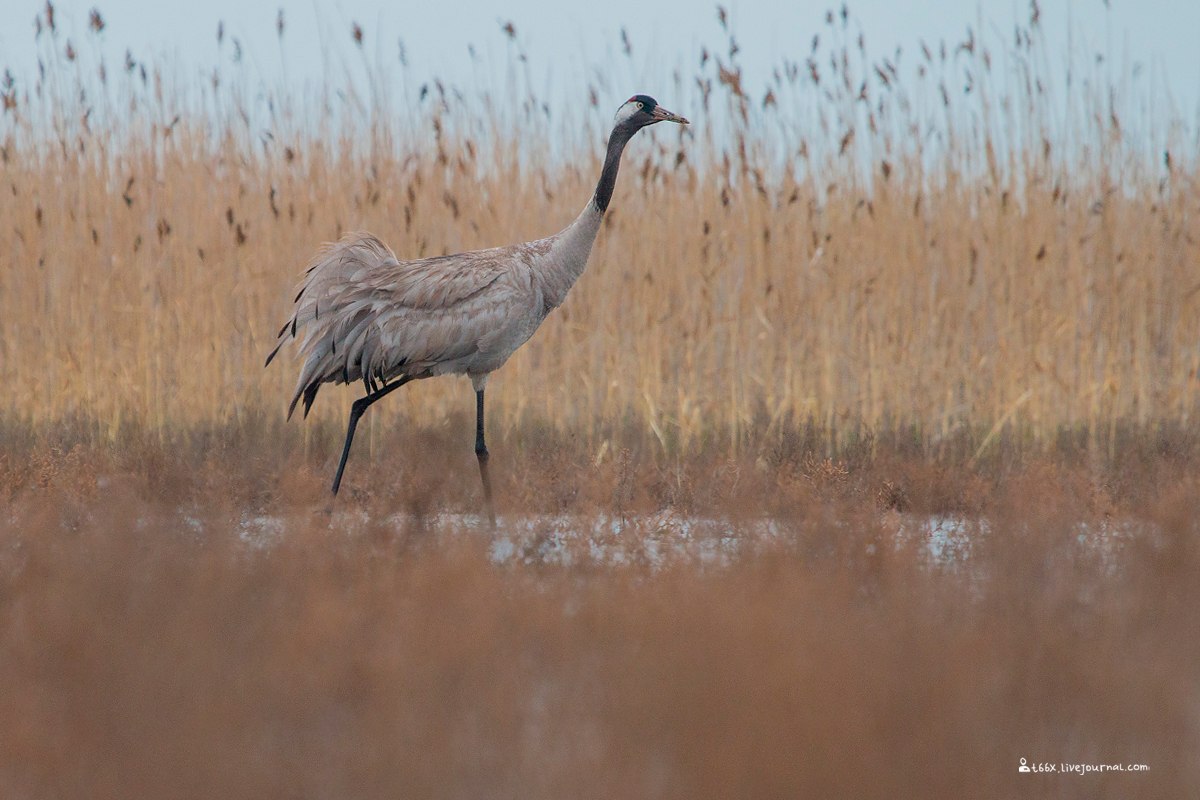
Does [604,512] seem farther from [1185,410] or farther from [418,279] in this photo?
[1185,410]

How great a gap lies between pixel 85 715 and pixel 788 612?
1686mm

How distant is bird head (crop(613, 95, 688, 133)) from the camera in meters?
6.74

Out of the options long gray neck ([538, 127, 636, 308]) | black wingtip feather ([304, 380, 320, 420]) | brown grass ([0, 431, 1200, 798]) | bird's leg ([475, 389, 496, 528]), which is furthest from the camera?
black wingtip feather ([304, 380, 320, 420])

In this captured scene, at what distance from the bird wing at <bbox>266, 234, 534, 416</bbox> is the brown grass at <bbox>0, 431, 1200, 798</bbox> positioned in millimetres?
1719

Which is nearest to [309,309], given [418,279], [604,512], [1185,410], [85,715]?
[418,279]

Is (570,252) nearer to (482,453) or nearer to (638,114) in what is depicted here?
(638,114)

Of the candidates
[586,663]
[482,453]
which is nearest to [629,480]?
[482,453]

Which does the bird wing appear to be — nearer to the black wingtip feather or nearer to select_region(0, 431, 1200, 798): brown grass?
the black wingtip feather

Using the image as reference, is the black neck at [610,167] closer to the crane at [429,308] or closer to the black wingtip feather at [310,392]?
the crane at [429,308]

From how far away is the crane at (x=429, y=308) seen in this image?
6160mm

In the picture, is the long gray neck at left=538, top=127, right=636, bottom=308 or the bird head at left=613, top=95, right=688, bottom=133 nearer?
the long gray neck at left=538, top=127, right=636, bottom=308

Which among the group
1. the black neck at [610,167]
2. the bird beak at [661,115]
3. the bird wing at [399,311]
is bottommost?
the bird wing at [399,311]

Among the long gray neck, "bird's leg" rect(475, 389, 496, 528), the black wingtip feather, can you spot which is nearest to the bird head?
the long gray neck

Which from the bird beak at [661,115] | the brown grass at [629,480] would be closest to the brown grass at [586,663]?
the brown grass at [629,480]
